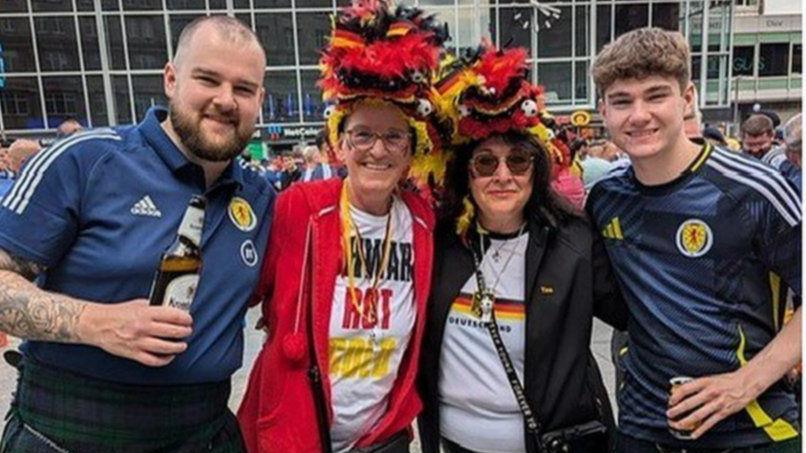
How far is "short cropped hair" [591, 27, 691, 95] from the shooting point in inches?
82.8

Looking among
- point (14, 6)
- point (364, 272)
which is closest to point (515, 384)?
point (364, 272)

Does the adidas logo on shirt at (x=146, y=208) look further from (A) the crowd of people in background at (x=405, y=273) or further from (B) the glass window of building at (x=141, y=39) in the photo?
(B) the glass window of building at (x=141, y=39)

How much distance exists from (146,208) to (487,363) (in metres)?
1.28

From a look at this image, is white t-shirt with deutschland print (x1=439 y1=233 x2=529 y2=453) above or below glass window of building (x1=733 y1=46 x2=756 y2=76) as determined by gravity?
below

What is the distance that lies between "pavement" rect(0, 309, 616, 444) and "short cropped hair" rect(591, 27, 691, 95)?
9.24 feet

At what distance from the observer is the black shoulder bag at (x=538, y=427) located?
2.31 meters

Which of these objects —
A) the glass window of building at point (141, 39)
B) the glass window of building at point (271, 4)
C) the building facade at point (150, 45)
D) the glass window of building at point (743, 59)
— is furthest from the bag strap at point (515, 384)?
the glass window of building at point (743, 59)

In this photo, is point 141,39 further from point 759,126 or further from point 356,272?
point 356,272

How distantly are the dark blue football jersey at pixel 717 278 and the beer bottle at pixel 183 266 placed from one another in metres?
1.44

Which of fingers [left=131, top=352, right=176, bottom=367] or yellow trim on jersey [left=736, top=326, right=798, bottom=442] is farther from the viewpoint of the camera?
yellow trim on jersey [left=736, top=326, right=798, bottom=442]

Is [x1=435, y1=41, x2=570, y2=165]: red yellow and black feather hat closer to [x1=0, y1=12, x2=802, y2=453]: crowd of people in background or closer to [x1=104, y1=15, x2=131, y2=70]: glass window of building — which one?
[x1=0, y1=12, x2=802, y2=453]: crowd of people in background

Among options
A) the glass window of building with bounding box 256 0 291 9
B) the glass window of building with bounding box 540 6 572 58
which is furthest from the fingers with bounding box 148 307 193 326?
the glass window of building with bounding box 540 6 572 58

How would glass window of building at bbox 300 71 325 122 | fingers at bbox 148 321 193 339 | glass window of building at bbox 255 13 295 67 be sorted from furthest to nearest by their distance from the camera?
1. glass window of building at bbox 300 71 325 122
2. glass window of building at bbox 255 13 295 67
3. fingers at bbox 148 321 193 339

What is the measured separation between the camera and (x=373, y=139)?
8.25 feet
